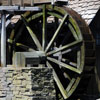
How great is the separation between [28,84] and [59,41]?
334 centimetres

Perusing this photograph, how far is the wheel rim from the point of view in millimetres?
13234

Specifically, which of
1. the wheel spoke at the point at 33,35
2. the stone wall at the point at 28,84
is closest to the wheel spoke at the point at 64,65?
the wheel spoke at the point at 33,35

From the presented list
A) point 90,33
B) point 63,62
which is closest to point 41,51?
point 63,62

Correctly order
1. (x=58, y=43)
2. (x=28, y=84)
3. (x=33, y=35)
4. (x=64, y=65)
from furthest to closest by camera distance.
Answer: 1. (x=58, y=43)
2. (x=33, y=35)
3. (x=64, y=65)
4. (x=28, y=84)

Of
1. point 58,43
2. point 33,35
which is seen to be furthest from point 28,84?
point 58,43

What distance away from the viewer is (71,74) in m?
13.9

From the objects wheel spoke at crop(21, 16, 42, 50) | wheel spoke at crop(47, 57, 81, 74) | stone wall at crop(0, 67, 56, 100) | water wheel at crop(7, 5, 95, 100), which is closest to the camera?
stone wall at crop(0, 67, 56, 100)

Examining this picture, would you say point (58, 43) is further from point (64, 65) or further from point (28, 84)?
point (28, 84)

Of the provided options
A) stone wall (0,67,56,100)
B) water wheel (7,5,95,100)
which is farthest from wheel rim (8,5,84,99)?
stone wall (0,67,56,100)

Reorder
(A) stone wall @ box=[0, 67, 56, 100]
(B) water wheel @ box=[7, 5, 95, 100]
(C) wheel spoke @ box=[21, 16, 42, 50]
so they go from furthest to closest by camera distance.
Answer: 1. (C) wheel spoke @ box=[21, 16, 42, 50]
2. (B) water wheel @ box=[7, 5, 95, 100]
3. (A) stone wall @ box=[0, 67, 56, 100]

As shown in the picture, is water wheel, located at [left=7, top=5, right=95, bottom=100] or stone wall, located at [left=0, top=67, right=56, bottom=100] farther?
water wheel, located at [left=7, top=5, right=95, bottom=100]

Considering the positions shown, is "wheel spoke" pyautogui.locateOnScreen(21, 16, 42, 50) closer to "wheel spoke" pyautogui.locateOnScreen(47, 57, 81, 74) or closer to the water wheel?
the water wheel

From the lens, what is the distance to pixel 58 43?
48.1ft

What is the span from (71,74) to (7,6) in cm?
264
